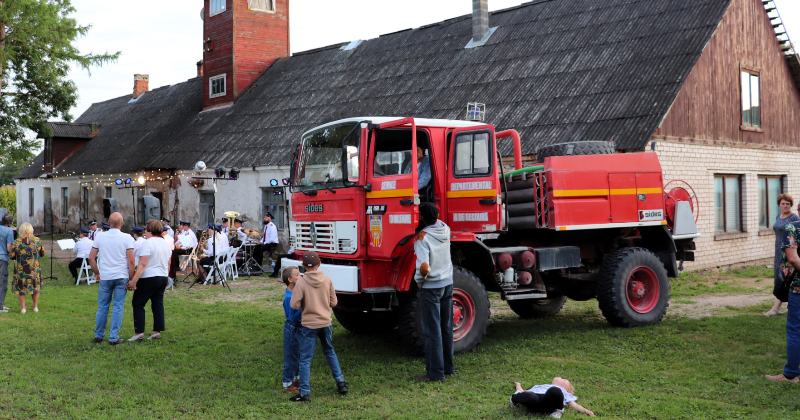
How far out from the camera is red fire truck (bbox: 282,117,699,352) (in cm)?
715

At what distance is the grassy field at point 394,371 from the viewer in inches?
219

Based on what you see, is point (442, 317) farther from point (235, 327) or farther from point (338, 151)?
point (235, 327)

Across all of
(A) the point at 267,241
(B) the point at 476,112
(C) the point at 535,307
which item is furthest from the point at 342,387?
(A) the point at 267,241

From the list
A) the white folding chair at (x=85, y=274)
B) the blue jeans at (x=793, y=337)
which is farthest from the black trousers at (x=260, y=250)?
the blue jeans at (x=793, y=337)

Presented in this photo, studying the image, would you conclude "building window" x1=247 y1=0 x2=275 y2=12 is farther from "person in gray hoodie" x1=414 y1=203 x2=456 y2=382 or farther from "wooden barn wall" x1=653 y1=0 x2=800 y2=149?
"person in gray hoodie" x1=414 y1=203 x2=456 y2=382

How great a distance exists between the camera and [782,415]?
17.0 feet

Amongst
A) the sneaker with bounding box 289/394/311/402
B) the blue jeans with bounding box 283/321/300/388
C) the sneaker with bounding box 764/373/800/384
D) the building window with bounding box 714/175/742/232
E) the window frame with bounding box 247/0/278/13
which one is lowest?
the sneaker with bounding box 289/394/311/402

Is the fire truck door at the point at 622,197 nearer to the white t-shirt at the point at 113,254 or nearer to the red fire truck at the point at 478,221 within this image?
the red fire truck at the point at 478,221

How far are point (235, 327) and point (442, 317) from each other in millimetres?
4032

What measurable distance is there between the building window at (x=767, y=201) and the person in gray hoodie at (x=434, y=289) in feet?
40.9

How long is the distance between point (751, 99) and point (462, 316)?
11.9 meters

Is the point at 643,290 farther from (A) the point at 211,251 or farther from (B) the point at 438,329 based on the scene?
(A) the point at 211,251

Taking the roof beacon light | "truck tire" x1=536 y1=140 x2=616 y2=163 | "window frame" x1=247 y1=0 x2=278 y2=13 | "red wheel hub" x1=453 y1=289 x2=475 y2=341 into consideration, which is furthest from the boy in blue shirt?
"window frame" x1=247 y1=0 x2=278 y2=13

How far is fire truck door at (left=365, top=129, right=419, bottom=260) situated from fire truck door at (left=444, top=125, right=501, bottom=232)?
61 centimetres
